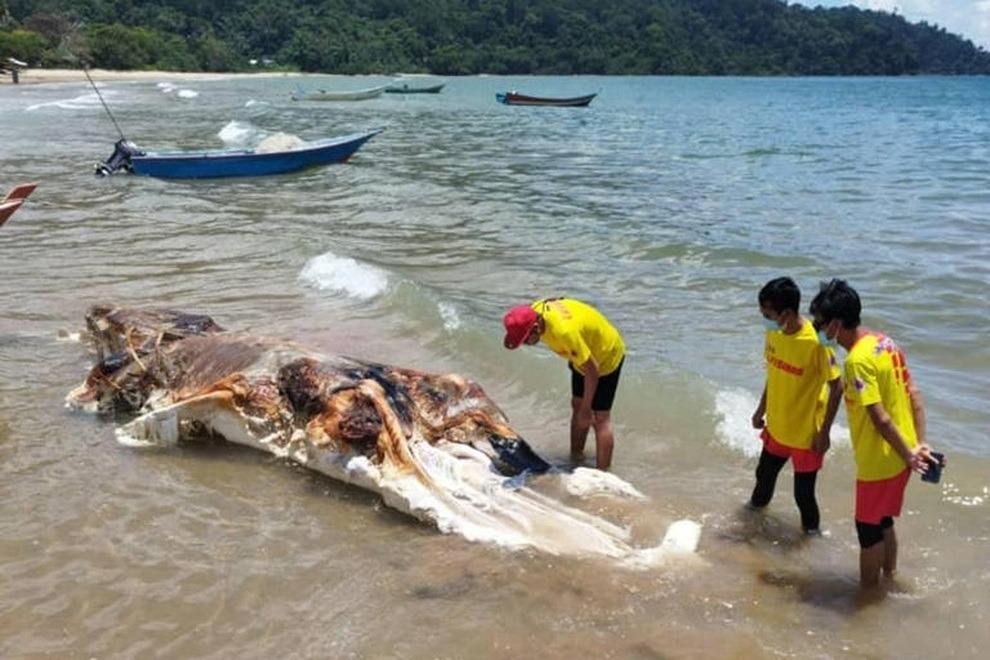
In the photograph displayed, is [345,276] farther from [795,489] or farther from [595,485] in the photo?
[795,489]

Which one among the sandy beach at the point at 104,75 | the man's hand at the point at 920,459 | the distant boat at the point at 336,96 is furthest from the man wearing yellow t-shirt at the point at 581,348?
the sandy beach at the point at 104,75

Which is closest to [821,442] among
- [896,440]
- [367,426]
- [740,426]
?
[896,440]

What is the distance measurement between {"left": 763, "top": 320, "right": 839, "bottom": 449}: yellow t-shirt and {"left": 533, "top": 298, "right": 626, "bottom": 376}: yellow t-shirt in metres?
1.10

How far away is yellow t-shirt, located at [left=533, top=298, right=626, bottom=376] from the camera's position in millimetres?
5293

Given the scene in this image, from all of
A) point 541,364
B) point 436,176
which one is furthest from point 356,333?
point 436,176

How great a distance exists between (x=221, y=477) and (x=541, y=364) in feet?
10.6

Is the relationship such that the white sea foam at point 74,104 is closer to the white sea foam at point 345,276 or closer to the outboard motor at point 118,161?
the outboard motor at point 118,161

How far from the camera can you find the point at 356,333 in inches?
350

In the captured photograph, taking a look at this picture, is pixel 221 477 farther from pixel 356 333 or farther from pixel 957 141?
pixel 957 141

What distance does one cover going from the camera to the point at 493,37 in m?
158

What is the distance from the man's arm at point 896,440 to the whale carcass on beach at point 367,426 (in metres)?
1.23

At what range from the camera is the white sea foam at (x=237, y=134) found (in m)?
30.7

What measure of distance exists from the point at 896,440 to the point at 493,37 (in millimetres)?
163051

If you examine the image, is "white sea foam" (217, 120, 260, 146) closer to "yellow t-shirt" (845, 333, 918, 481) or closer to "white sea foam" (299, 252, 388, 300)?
"white sea foam" (299, 252, 388, 300)
